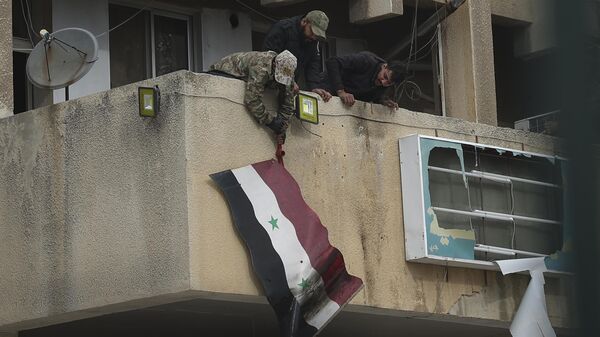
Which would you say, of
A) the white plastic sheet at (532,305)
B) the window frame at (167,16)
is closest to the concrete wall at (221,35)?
the window frame at (167,16)

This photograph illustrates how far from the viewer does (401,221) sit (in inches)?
437

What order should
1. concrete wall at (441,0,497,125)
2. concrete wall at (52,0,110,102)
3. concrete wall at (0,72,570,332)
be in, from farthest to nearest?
concrete wall at (441,0,497,125) → concrete wall at (52,0,110,102) → concrete wall at (0,72,570,332)

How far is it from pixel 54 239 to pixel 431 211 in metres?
3.51

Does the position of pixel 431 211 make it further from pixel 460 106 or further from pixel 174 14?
pixel 174 14

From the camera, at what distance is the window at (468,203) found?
36.3ft

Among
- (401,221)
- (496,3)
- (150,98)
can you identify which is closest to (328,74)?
(401,221)

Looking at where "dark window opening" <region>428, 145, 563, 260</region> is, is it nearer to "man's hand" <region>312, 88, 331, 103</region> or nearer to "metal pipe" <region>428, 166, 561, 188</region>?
"metal pipe" <region>428, 166, 561, 188</region>

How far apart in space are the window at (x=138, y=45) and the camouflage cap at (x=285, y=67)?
167 inches

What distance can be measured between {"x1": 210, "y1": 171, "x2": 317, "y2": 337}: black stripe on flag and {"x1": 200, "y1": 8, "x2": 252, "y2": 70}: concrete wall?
4.81 meters

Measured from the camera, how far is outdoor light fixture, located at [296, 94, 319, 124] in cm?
1025

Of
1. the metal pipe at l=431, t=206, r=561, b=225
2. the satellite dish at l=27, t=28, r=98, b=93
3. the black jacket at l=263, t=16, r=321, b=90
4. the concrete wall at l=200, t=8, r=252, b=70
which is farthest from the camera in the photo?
the concrete wall at l=200, t=8, r=252, b=70

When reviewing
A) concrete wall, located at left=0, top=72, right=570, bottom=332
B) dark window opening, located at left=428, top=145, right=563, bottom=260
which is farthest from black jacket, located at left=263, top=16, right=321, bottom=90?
dark window opening, located at left=428, top=145, right=563, bottom=260

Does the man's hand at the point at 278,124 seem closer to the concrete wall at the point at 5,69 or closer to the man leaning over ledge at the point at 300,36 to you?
the man leaning over ledge at the point at 300,36

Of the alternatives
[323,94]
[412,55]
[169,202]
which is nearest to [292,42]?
[323,94]
